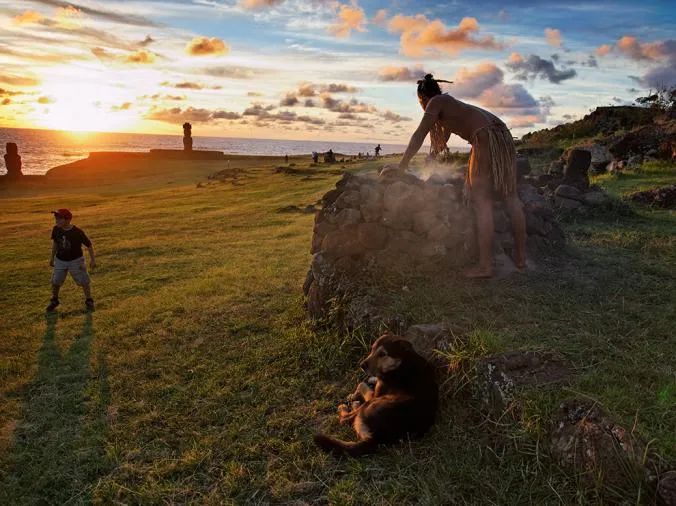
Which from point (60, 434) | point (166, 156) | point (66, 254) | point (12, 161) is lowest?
point (60, 434)

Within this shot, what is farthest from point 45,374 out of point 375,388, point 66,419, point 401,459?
point 401,459

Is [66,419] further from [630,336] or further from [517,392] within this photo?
[630,336]

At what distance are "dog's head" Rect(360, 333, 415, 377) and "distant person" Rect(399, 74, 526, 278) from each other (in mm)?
2162

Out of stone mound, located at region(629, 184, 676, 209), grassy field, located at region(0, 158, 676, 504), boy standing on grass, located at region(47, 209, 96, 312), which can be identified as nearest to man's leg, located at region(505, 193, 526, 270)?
grassy field, located at region(0, 158, 676, 504)

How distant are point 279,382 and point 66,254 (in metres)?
5.32

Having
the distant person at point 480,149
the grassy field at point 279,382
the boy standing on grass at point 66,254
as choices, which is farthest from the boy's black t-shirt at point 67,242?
the distant person at point 480,149

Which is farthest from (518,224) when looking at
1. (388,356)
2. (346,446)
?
(346,446)

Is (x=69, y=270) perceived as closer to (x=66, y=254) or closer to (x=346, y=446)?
(x=66, y=254)

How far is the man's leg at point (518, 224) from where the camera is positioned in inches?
246

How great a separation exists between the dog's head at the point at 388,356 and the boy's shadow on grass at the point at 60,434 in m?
2.61

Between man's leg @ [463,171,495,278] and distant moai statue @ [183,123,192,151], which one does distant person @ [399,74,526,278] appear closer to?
man's leg @ [463,171,495,278]

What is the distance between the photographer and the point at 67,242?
845cm

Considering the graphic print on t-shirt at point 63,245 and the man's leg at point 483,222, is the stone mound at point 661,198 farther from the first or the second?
the graphic print on t-shirt at point 63,245

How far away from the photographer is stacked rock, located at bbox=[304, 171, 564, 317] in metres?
6.43
